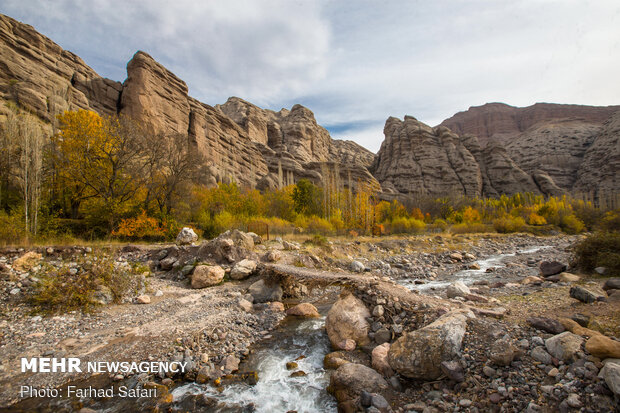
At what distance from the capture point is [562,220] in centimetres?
3900

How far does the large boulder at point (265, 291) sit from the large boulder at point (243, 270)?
5.06ft

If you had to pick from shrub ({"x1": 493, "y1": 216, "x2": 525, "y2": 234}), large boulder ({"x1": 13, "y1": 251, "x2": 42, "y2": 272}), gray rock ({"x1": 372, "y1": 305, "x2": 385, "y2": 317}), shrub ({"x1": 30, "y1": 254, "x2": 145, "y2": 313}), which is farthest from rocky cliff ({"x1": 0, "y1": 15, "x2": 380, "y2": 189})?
shrub ({"x1": 493, "y1": 216, "x2": 525, "y2": 234})

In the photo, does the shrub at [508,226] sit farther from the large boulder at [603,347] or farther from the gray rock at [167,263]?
the gray rock at [167,263]

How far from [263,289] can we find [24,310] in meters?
6.54

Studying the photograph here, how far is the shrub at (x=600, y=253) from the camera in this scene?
27.7ft

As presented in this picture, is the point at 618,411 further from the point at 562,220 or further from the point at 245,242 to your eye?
the point at 562,220

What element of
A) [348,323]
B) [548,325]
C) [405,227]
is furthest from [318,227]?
[548,325]

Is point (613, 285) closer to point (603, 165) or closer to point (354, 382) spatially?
point (354, 382)

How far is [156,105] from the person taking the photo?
42.4 m

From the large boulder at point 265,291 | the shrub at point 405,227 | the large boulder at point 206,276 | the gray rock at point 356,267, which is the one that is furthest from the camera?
the shrub at point 405,227

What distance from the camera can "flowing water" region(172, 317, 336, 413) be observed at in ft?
14.2

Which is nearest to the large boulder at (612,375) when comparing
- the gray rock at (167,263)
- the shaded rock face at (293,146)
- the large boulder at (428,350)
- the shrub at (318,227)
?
the large boulder at (428,350)

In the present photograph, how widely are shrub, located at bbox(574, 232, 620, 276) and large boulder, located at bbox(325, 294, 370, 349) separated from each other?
8558mm

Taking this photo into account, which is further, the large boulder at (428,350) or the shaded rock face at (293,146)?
the shaded rock face at (293,146)
